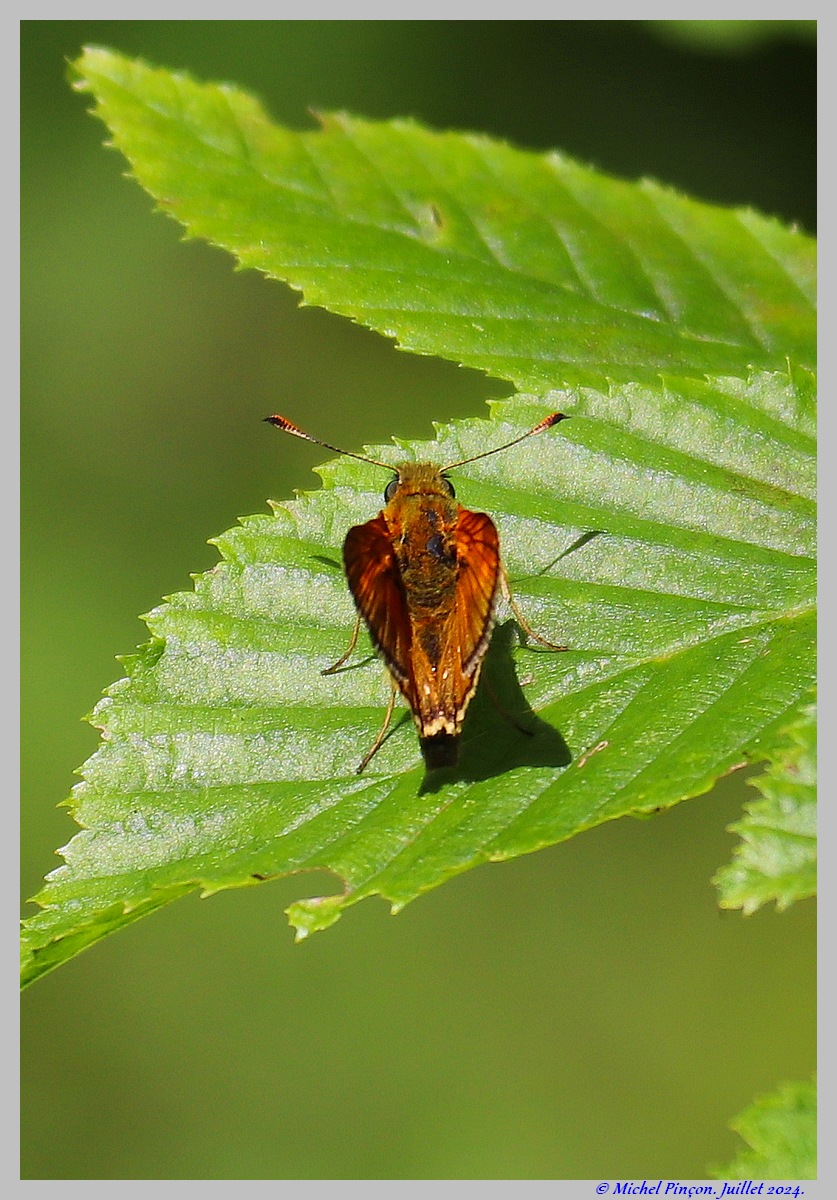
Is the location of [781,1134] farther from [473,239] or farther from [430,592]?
[473,239]

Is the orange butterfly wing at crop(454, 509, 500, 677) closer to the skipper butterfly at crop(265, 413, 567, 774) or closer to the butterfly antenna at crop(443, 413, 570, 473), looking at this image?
the skipper butterfly at crop(265, 413, 567, 774)

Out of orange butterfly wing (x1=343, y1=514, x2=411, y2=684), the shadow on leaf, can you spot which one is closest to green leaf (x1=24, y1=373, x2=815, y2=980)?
the shadow on leaf

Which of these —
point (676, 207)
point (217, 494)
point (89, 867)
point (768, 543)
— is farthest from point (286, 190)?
point (217, 494)

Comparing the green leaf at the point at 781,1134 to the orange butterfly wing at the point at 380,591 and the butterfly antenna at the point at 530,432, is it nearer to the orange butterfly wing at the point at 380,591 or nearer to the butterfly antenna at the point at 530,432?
the orange butterfly wing at the point at 380,591

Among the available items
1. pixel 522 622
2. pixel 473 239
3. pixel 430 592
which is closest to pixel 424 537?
pixel 430 592

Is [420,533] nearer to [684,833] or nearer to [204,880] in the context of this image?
[204,880]
